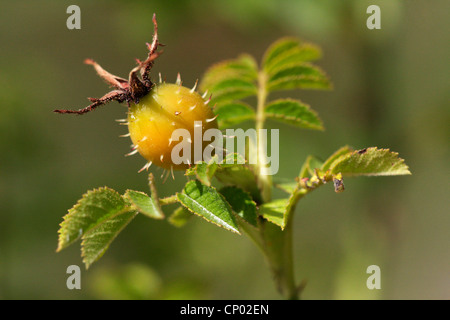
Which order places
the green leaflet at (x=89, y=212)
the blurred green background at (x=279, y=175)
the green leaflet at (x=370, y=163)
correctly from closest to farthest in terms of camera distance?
the green leaflet at (x=89, y=212) → the green leaflet at (x=370, y=163) → the blurred green background at (x=279, y=175)

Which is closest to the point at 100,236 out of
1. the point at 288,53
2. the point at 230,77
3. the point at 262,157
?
the point at 262,157

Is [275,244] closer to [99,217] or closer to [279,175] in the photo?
[99,217]

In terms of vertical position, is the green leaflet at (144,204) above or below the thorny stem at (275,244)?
above

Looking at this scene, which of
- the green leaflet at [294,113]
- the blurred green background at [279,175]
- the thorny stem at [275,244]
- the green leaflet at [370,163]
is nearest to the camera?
the green leaflet at [370,163]

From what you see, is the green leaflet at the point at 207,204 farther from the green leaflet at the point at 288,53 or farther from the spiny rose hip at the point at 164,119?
the green leaflet at the point at 288,53

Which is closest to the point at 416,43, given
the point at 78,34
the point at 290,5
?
the point at 290,5

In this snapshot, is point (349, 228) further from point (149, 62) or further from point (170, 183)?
point (149, 62)

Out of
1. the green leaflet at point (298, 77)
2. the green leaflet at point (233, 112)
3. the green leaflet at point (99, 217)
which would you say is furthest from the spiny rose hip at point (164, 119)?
the green leaflet at point (298, 77)
